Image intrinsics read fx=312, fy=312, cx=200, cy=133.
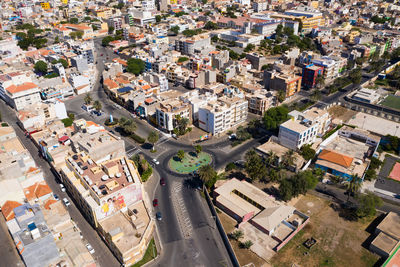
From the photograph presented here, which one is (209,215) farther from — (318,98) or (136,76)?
(136,76)

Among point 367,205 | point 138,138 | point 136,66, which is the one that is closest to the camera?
point 367,205

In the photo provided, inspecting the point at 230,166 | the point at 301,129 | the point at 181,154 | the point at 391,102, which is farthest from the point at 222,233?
the point at 391,102

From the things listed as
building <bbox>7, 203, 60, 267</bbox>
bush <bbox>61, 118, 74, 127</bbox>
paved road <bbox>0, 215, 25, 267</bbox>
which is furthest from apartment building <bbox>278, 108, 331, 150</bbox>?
paved road <bbox>0, 215, 25, 267</bbox>

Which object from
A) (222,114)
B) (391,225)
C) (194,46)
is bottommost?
(391,225)

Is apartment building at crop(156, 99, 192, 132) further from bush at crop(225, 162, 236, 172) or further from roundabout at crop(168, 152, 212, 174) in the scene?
bush at crop(225, 162, 236, 172)

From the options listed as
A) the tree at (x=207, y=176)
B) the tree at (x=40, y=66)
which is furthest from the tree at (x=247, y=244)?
the tree at (x=40, y=66)

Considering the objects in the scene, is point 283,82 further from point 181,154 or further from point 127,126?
point 127,126

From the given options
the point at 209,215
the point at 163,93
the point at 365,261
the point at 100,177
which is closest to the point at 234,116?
the point at 163,93
